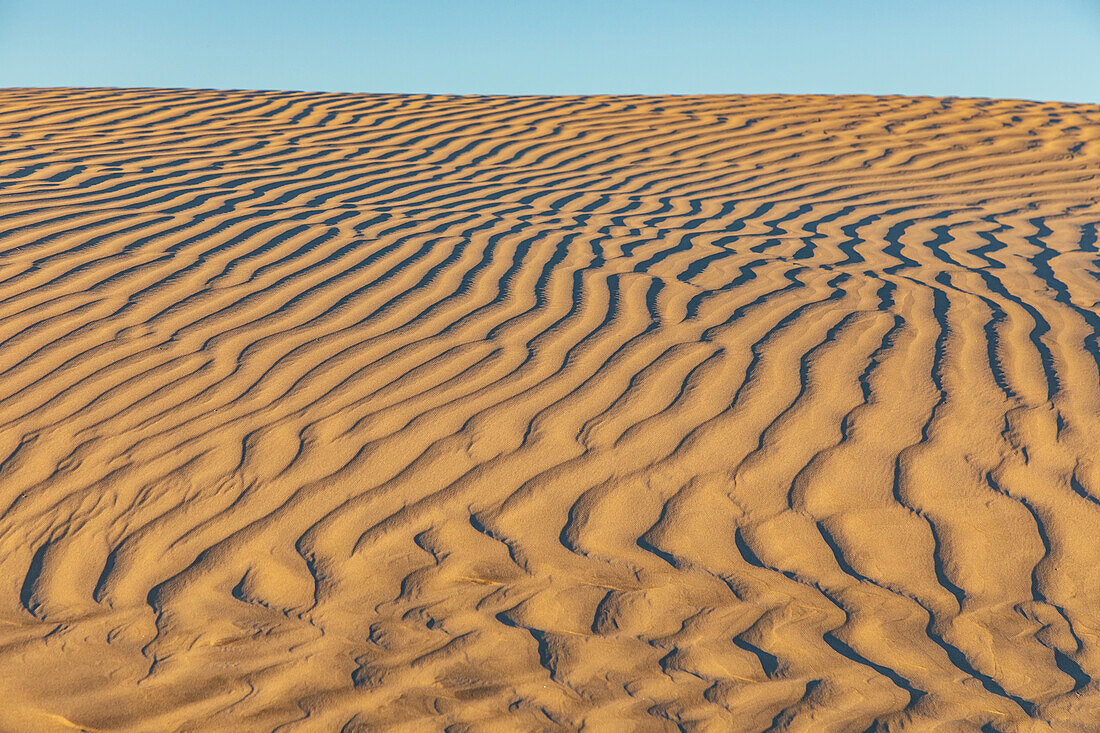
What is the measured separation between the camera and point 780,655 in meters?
2.37

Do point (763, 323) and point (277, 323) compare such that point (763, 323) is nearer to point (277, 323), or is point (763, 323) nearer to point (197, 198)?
point (277, 323)

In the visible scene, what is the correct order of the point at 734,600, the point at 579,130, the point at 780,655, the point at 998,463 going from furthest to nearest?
the point at 579,130 → the point at 998,463 → the point at 734,600 → the point at 780,655

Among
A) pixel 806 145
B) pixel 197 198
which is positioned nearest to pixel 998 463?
pixel 197 198

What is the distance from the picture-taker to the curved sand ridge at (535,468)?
7.45ft

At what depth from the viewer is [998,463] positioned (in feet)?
10.3

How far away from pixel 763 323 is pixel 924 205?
2999 mm

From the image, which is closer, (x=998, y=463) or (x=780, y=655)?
(x=780, y=655)

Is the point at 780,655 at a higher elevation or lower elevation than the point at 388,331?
lower

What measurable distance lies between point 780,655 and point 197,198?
15.1 ft

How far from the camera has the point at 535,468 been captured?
10.2 feet

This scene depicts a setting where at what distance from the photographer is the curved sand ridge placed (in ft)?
7.45

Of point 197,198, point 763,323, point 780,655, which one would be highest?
point 197,198

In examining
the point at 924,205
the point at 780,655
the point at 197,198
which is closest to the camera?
the point at 780,655

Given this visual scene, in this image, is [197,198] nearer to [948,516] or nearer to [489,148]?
[489,148]
